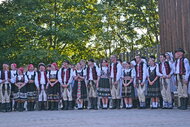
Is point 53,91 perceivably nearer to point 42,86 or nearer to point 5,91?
point 42,86

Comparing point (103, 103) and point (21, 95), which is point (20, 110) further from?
point (103, 103)

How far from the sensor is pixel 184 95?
11.9 metres

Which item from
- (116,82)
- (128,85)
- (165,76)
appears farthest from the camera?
(116,82)

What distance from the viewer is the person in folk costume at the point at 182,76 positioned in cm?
1192

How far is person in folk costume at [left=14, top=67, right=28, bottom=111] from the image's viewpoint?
14492 mm

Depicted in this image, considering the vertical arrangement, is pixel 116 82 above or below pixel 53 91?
above

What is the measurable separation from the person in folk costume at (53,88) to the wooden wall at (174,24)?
13.2 ft

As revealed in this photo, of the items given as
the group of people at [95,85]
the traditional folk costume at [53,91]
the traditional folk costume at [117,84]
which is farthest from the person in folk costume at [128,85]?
the traditional folk costume at [53,91]

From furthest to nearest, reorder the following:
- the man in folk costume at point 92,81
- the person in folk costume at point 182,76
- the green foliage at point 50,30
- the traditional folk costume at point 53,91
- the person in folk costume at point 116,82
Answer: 1. the green foliage at point 50,30
2. the traditional folk costume at point 53,91
3. the man in folk costume at point 92,81
4. the person in folk costume at point 116,82
5. the person in folk costume at point 182,76

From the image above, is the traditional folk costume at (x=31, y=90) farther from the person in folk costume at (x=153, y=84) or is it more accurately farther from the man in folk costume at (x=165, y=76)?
the man in folk costume at (x=165, y=76)

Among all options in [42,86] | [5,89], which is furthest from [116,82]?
[5,89]

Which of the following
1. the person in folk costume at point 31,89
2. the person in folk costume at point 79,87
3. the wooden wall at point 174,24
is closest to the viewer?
the wooden wall at point 174,24

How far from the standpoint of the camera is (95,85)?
561 inches

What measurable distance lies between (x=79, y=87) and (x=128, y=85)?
1.79m
